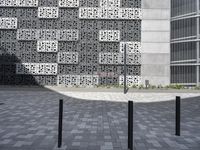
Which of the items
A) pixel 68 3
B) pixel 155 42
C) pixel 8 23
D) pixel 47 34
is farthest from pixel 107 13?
pixel 8 23

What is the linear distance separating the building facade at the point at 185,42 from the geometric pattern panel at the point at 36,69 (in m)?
17.5

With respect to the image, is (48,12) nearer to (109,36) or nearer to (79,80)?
(109,36)

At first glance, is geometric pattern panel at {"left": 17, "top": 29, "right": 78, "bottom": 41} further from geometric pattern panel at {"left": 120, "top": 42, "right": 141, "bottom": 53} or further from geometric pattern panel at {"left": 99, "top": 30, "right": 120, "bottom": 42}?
geometric pattern panel at {"left": 120, "top": 42, "right": 141, "bottom": 53}

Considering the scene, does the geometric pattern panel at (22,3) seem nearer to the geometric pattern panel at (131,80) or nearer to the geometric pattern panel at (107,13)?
the geometric pattern panel at (107,13)

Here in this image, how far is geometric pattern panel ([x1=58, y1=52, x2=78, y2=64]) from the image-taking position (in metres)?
27.4

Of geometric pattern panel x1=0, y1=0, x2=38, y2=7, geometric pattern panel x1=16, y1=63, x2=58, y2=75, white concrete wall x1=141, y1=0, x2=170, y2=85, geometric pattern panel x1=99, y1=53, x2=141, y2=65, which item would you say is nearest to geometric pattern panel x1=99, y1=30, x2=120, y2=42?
geometric pattern panel x1=99, y1=53, x2=141, y2=65

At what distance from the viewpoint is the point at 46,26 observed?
91.6 ft

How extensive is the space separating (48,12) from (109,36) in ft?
31.0

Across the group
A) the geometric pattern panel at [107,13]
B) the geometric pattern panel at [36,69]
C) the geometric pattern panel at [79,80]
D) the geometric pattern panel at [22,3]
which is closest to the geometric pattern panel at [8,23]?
the geometric pattern panel at [22,3]

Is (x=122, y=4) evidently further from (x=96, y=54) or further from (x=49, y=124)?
(x=49, y=124)

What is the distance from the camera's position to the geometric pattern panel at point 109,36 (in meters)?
27.5

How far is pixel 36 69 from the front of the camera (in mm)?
27281

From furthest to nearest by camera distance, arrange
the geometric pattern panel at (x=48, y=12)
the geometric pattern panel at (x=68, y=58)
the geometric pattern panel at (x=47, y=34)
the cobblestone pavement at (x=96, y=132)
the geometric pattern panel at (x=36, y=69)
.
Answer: the geometric pattern panel at (x=48, y=12) → the geometric pattern panel at (x=47, y=34) → the geometric pattern panel at (x=68, y=58) → the geometric pattern panel at (x=36, y=69) → the cobblestone pavement at (x=96, y=132)

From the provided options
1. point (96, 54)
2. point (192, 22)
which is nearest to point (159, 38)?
point (192, 22)
